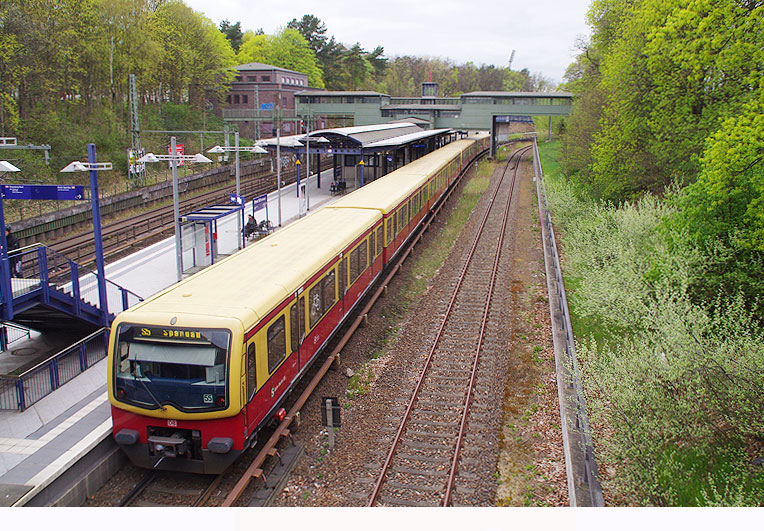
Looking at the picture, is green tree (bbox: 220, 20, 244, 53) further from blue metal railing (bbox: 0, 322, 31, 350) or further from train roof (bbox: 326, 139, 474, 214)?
blue metal railing (bbox: 0, 322, 31, 350)

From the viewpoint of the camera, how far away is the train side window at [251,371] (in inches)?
339

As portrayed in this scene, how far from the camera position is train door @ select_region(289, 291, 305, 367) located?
10.3 metres

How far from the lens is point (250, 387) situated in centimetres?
872

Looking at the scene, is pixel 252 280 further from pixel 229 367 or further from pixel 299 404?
pixel 299 404

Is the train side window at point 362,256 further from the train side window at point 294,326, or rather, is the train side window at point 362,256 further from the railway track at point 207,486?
the railway track at point 207,486

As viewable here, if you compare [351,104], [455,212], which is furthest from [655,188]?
[351,104]

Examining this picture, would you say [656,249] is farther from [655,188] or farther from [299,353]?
[655,188]

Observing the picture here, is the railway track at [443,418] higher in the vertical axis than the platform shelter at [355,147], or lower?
lower

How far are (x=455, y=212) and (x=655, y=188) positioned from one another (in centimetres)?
1084

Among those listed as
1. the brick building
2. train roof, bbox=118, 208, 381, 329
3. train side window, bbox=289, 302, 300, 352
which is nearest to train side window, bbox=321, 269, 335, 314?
train roof, bbox=118, 208, 381, 329

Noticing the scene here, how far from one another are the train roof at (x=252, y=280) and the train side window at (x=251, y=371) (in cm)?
39

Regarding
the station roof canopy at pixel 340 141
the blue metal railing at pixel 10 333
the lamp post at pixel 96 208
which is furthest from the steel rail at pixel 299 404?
the station roof canopy at pixel 340 141

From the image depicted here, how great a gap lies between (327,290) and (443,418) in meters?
3.55

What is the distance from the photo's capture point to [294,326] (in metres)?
10.4
